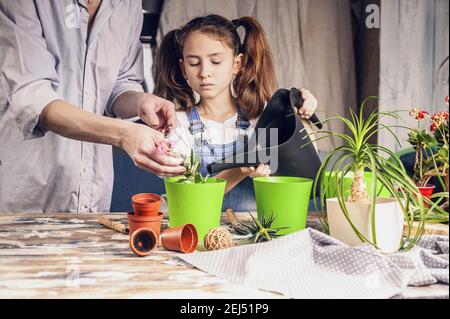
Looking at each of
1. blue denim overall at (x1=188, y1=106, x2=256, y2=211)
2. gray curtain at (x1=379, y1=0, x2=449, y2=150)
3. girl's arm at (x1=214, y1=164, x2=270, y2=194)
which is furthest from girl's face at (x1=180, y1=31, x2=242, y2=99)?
gray curtain at (x1=379, y1=0, x2=449, y2=150)

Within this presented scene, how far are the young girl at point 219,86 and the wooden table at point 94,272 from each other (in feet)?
2.65

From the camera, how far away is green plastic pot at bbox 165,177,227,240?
120cm

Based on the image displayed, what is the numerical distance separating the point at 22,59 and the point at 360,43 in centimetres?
137

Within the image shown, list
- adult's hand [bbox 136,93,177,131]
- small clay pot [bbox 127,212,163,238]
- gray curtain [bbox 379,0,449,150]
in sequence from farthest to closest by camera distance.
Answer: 1. gray curtain [bbox 379,0,449,150]
2. adult's hand [bbox 136,93,177,131]
3. small clay pot [bbox 127,212,163,238]

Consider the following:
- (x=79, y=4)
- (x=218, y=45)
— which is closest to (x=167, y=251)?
(x=218, y=45)

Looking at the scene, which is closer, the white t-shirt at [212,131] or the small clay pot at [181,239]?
the small clay pot at [181,239]

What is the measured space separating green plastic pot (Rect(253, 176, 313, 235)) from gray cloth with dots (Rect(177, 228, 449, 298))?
0.55ft

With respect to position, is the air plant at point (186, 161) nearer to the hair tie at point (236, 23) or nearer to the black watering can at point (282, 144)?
the black watering can at point (282, 144)

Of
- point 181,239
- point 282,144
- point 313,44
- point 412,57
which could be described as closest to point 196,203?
point 181,239

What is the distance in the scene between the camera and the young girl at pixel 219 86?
78.1 inches

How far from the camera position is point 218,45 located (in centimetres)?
199

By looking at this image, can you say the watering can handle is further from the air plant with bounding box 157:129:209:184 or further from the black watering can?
the air plant with bounding box 157:129:209:184

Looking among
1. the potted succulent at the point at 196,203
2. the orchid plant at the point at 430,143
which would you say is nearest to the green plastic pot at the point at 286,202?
the potted succulent at the point at 196,203

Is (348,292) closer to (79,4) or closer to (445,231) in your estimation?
(445,231)
